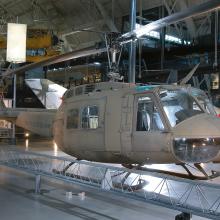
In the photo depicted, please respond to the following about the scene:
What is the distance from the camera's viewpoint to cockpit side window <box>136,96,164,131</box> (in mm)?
6406

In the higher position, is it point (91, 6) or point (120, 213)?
point (91, 6)

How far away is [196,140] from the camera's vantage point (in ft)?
19.9

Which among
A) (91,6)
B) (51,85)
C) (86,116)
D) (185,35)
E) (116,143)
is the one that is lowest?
(116,143)

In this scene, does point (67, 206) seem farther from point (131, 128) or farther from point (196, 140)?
point (196, 140)

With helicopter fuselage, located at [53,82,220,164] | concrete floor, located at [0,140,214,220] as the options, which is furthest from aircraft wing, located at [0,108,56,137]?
concrete floor, located at [0,140,214,220]

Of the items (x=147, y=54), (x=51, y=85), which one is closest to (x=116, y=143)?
(x=51, y=85)

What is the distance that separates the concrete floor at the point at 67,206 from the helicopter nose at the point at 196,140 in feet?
3.28

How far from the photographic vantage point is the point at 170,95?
654 centimetres

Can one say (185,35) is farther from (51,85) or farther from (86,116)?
(86,116)

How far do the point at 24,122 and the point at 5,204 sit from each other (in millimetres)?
4101

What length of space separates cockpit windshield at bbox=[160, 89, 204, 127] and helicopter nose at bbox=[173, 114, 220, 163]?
0.49ft

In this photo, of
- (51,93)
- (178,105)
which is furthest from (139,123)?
(51,93)

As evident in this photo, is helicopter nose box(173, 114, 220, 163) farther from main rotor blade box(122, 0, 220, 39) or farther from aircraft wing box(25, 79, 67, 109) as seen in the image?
aircraft wing box(25, 79, 67, 109)

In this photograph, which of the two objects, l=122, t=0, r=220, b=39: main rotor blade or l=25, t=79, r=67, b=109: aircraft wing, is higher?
l=122, t=0, r=220, b=39: main rotor blade
